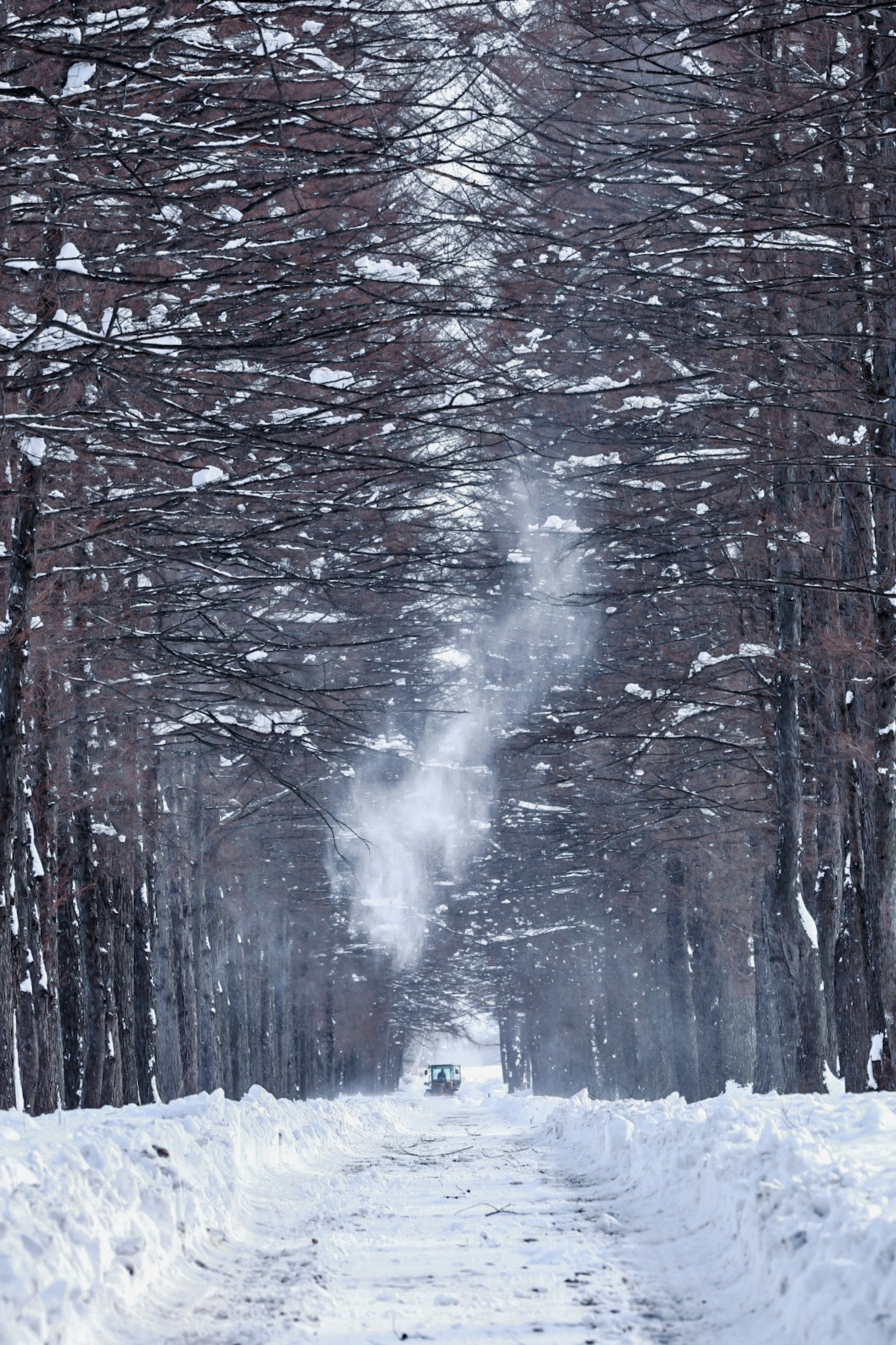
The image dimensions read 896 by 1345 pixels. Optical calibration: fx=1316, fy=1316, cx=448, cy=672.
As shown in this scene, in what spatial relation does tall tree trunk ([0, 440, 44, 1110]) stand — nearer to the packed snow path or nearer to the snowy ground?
the snowy ground

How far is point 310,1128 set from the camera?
17641mm

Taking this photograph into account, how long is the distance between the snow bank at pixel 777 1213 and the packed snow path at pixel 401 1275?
41 cm

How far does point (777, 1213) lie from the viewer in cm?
615

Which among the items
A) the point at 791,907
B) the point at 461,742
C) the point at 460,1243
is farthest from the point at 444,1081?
the point at 460,1243

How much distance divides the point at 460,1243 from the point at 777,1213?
87.0 inches

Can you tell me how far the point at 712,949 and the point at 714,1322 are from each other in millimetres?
24727

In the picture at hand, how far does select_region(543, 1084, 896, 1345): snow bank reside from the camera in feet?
15.6

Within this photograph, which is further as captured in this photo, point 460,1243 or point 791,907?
point 791,907

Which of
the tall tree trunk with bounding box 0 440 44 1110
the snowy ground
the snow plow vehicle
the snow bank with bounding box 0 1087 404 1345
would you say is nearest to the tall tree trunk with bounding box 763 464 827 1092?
the snowy ground

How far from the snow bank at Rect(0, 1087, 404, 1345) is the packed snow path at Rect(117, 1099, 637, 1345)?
18 cm

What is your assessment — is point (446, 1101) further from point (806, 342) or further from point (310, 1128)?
point (806, 342)

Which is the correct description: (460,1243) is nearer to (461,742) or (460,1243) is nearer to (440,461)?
(440,461)

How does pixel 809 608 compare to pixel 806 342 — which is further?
pixel 809 608

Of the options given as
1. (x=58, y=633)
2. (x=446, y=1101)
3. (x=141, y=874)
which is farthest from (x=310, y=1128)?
Result: (x=446, y=1101)
